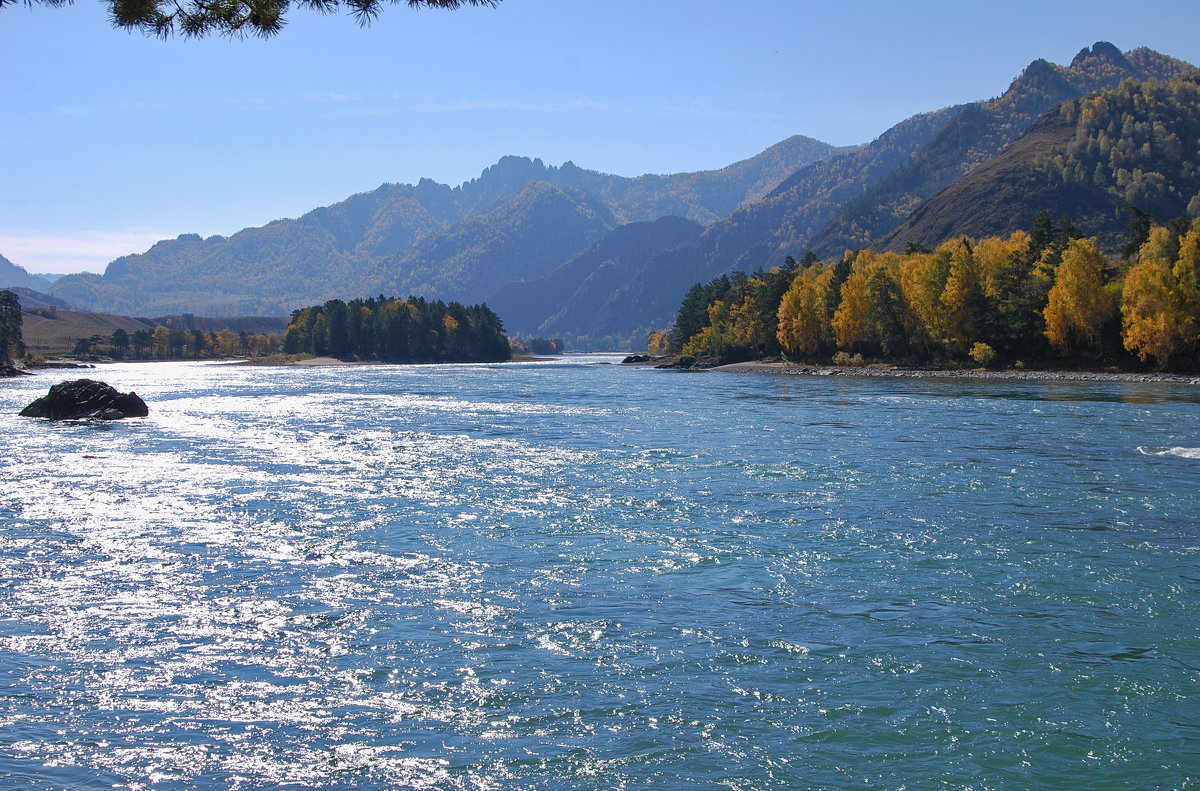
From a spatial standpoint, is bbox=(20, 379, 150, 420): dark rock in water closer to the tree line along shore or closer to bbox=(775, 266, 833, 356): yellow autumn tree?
the tree line along shore

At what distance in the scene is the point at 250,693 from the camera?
49.0ft

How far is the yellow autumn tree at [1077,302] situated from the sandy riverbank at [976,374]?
6.00 metres

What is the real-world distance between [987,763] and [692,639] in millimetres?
6258

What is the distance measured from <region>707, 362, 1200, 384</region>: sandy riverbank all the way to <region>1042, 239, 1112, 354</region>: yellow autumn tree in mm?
5999

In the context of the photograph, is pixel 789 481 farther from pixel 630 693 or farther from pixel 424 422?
pixel 424 422

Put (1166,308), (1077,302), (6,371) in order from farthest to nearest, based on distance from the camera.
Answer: (6,371)
(1077,302)
(1166,308)

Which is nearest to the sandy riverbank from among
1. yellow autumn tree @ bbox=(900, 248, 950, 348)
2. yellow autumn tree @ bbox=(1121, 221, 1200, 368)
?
yellow autumn tree @ bbox=(1121, 221, 1200, 368)

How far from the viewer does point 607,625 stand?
1836 centimetres

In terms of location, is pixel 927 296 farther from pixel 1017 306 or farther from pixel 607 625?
pixel 607 625

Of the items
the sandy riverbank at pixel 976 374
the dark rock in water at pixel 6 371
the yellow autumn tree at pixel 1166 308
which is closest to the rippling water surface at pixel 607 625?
the sandy riverbank at pixel 976 374

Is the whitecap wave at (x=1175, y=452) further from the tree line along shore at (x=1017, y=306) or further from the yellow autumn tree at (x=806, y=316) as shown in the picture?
the yellow autumn tree at (x=806, y=316)

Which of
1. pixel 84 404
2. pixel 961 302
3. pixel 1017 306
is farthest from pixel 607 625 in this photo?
pixel 1017 306

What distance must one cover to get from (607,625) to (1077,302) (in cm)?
11680

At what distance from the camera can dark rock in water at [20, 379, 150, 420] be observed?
6912 cm
